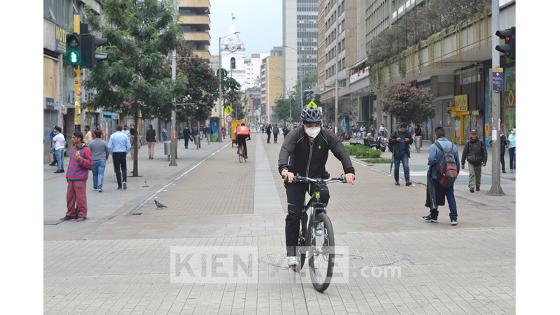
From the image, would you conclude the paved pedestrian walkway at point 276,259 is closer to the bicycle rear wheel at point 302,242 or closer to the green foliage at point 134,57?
the bicycle rear wheel at point 302,242

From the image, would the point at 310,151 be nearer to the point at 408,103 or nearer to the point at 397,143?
the point at 397,143

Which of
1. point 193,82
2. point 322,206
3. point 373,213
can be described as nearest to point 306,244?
point 322,206

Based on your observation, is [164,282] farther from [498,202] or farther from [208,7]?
[208,7]

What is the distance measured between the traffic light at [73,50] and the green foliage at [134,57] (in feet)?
30.2

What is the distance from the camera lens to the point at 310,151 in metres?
7.40

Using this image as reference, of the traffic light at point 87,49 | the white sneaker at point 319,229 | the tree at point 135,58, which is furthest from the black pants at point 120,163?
the white sneaker at point 319,229

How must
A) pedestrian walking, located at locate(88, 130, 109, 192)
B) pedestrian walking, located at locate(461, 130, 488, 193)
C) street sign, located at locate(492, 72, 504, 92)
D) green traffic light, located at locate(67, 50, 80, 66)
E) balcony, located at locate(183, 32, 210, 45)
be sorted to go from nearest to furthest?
green traffic light, located at locate(67, 50, 80, 66) → street sign, located at locate(492, 72, 504, 92) → pedestrian walking, located at locate(461, 130, 488, 193) → pedestrian walking, located at locate(88, 130, 109, 192) → balcony, located at locate(183, 32, 210, 45)

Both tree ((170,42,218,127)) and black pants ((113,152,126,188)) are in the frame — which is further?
tree ((170,42,218,127))

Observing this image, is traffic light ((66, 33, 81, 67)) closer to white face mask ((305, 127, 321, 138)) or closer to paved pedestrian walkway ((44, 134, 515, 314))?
paved pedestrian walkway ((44, 134, 515, 314))

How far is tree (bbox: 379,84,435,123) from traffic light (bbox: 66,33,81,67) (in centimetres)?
2918

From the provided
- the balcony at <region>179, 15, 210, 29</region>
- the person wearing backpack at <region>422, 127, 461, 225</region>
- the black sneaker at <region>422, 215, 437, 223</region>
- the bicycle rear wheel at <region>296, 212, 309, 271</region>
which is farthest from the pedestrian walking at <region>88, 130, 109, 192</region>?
the balcony at <region>179, 15, 210, 29</region>

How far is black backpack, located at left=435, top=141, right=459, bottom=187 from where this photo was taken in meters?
11.7

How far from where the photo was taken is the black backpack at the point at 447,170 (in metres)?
Answer: 11.7

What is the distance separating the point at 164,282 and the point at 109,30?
53.0ft
